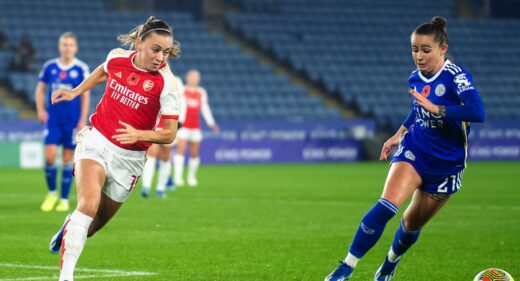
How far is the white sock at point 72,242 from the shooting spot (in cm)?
755

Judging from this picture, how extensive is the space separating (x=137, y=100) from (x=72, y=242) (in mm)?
1235

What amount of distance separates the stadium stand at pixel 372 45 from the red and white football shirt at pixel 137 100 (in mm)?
29622

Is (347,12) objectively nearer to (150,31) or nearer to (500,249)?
(500,249)

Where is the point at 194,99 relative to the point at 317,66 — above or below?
above

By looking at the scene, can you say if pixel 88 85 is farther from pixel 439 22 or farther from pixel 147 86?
pixel 439 22

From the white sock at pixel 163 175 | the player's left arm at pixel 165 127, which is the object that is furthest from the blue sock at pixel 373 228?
the white sock at pixel 163 175

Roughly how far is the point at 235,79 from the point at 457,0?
16.3 m

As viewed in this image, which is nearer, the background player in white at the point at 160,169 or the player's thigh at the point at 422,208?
the player's thigh at the point at 422,208

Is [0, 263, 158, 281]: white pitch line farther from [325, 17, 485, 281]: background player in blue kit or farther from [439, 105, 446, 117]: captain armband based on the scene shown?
[439, 105, 446, 117]: captain armband

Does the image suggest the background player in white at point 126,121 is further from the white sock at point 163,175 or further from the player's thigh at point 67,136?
the white sock at point 163,175

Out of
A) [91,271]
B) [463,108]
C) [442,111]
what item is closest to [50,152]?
[91,271]

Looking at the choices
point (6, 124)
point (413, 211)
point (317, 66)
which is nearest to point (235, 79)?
point (317, 66)

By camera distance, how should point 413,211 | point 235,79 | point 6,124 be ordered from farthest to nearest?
1. point 235,79
2. point 6,124
3. point 413,211

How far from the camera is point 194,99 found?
23.3 m
